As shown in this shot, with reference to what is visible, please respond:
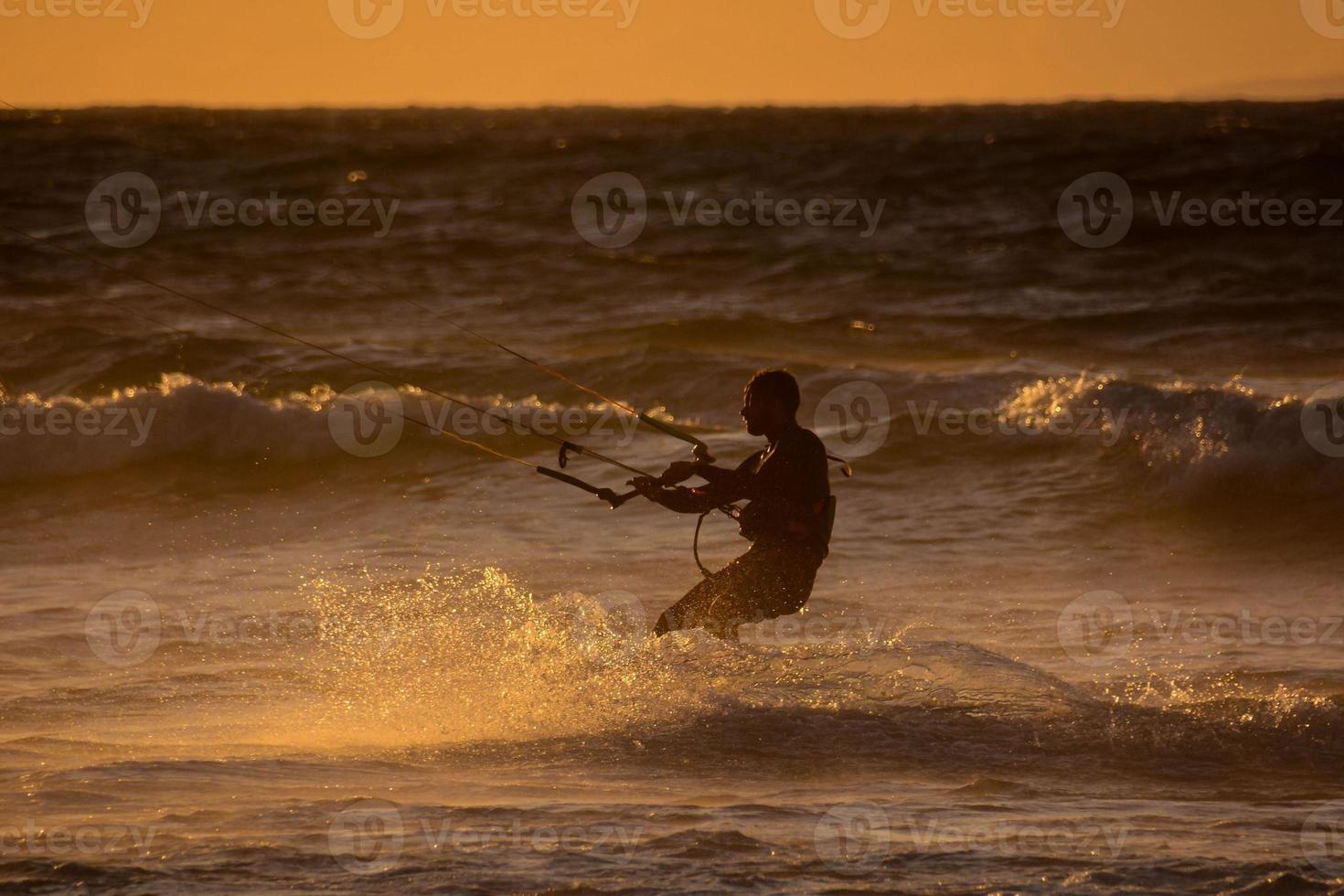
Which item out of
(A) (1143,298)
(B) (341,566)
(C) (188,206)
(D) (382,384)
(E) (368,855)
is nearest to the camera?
(E) (368,855)

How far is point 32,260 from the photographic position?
24422 mm

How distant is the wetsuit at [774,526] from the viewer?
7.36 meters

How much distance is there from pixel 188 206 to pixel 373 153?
11460 millimetres

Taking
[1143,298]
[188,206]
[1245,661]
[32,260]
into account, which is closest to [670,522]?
[1245,661]

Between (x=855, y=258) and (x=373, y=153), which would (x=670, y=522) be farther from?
(x=373, y=153)
